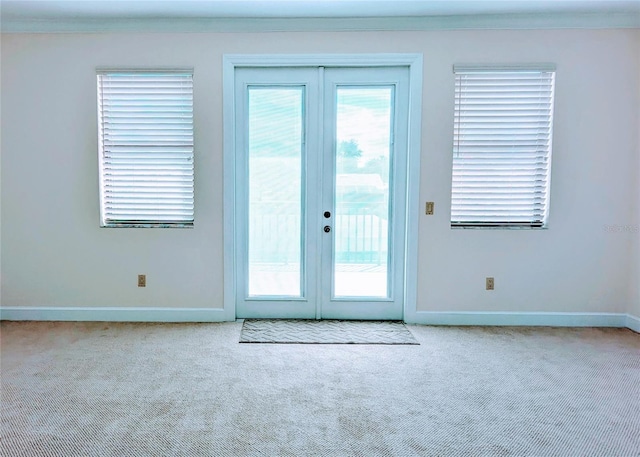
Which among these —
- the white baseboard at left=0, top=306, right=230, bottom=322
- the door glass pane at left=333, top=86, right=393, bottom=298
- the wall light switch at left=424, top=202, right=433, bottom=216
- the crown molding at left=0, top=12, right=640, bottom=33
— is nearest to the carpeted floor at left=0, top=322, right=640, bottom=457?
the white baseboard at left=0, top=306, right=230, bottom=322

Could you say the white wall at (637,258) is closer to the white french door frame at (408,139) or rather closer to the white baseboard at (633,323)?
the white baseboard at (633,323)

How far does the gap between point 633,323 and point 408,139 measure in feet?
8.08

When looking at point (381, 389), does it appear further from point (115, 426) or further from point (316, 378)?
point (115, 426)

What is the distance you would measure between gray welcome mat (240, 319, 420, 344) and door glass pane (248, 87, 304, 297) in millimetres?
289

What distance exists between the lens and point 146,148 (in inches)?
141

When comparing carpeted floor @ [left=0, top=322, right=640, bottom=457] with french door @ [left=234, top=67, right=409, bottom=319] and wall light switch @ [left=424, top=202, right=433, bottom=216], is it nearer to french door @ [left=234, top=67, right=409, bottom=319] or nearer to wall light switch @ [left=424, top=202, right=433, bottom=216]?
french door @ [left=234, top=67, right=409, bottom=319]

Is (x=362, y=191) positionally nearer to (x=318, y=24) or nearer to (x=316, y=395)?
(x=318, y=24)

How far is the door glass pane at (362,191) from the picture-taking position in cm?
366

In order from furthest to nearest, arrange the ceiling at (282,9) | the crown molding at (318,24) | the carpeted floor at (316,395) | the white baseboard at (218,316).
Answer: the white baseboard at (218,316), the crown molding at (318,24), the ceiling at (282,9), the carpeted floor at (316,395)

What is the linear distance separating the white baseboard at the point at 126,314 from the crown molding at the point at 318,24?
2.39m

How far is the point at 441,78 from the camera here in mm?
3523

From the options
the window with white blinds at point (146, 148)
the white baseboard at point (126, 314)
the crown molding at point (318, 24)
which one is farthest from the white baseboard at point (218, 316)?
the crown molding at point (318, 24)

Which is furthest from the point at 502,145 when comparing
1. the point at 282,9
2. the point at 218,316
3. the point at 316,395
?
the point at 218,316

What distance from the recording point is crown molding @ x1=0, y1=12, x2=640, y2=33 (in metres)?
3.43
